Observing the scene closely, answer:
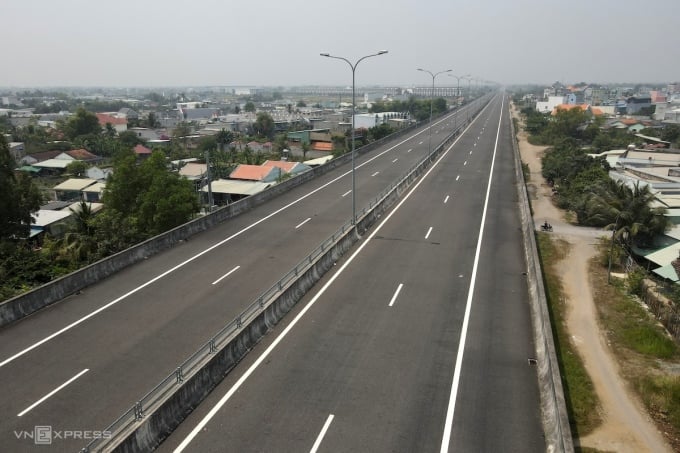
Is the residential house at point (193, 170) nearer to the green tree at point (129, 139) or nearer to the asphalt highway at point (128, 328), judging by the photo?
the asphalt highway at point (128, 328)

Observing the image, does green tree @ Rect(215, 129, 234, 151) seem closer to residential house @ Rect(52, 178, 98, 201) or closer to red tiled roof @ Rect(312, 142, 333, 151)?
red tiled roof @ Rect(312, 142, 333, 151)

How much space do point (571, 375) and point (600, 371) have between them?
1597mm

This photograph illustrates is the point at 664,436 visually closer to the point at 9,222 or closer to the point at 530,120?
the point at 9,222

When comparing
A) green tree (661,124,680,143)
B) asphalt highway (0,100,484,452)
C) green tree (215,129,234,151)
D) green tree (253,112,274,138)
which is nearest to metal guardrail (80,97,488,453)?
asphalt highway (0,100,484,452)

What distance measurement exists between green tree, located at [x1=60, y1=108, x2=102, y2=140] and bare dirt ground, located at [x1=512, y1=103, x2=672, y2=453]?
4633 inches

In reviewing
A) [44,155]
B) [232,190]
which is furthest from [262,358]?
[44,155]

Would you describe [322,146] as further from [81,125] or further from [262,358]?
[262,358]

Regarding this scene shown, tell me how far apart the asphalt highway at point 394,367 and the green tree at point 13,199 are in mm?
22179

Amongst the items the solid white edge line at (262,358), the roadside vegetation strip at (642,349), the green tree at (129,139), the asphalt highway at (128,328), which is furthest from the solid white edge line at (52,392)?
the green tree at (129,139)

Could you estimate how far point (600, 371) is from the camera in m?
19.3

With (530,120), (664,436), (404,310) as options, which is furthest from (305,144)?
(664,436)

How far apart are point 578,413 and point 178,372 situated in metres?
12.9

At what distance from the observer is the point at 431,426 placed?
13.1 m

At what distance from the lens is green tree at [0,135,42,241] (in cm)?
3059
